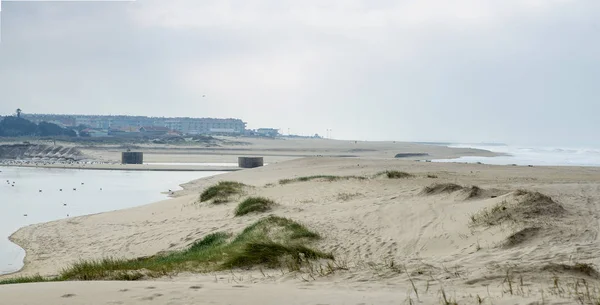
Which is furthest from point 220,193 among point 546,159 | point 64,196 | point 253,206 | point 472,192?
point 546,159

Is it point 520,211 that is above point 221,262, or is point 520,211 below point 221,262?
above

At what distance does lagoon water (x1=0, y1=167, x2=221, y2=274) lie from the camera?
20266 millimetres

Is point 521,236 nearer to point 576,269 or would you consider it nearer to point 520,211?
point 520,211

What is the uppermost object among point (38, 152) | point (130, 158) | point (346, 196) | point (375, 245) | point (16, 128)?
point (16, 128)

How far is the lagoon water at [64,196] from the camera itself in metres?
20.3

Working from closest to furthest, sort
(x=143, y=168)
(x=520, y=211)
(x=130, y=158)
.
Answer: (x=520, y=211) < (x=143, y=168) < (x=130, y=158)

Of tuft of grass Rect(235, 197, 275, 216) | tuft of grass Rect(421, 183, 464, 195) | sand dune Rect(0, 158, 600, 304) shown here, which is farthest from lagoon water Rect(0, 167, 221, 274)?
tuft of grass Rect(421, 183, 464, 195)

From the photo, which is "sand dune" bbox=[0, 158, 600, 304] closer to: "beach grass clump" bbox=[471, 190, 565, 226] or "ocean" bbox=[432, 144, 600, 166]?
"beach grass clump" bbox=[471, 190, 565, 226]

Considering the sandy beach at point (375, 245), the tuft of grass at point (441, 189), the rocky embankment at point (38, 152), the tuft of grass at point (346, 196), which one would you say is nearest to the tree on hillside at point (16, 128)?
the rocky embankment at point (38, 152)

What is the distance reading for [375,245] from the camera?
11.7m

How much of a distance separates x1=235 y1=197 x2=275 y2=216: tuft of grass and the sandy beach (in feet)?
1.13

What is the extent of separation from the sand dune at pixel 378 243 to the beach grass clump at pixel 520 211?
26 millimetres

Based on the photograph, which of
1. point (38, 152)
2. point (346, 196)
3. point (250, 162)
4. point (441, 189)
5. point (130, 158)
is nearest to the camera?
point (441, 189)

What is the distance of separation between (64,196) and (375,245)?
20889mm
